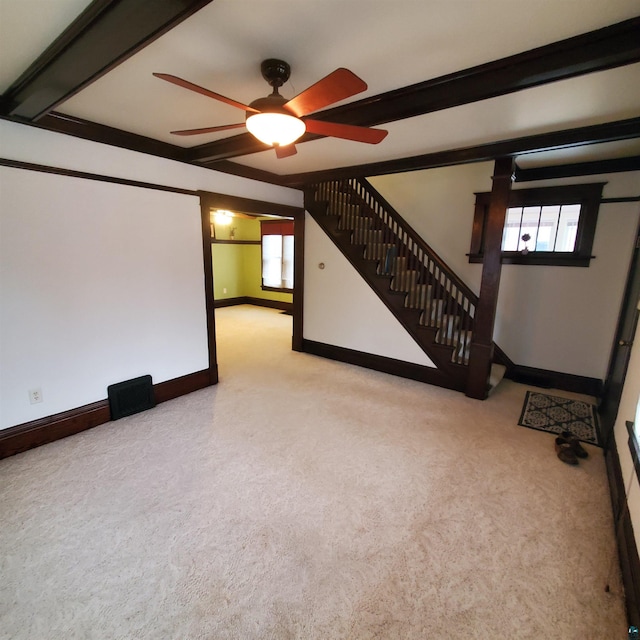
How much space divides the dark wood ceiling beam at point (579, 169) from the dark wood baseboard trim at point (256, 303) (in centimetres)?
535

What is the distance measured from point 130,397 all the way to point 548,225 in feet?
16.2

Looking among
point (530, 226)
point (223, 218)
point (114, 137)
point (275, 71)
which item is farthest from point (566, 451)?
point (223, 218)

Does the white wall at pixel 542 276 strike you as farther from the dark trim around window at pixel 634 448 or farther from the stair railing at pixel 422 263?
the dark trim around window at pixel 634 448

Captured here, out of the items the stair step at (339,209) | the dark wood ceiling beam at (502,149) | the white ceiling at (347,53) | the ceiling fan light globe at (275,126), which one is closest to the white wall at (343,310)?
the stair step at (339,209)

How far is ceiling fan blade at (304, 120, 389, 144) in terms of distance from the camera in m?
1.66

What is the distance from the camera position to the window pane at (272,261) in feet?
26.0

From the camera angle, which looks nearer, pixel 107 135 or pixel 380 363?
pixel 107 135

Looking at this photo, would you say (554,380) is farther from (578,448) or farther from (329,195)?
(329,195)

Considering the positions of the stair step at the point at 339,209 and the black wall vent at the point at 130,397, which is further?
the stair step at the point at 339,209

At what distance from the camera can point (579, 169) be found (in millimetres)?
3434

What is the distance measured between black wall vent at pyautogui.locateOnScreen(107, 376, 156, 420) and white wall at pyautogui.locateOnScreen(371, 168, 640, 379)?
13.0 ft

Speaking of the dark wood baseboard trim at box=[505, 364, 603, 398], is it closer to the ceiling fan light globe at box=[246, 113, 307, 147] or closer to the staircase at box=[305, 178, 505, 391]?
the staircase at box=[305, 178, 505, 391]

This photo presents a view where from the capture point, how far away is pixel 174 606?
1394 mm

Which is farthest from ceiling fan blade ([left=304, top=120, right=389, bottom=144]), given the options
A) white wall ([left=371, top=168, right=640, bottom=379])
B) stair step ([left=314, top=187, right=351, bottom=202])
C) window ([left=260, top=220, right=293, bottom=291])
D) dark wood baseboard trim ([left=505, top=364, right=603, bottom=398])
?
window ([left=260, top=220, right=293, bottom=291])
